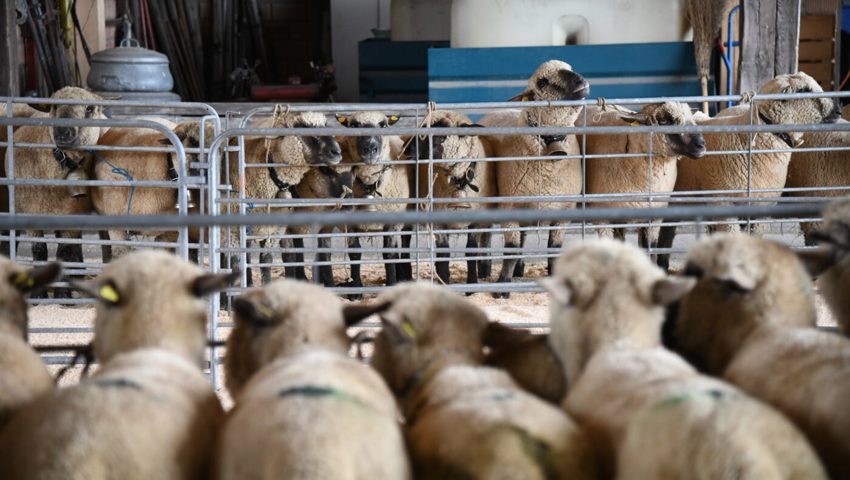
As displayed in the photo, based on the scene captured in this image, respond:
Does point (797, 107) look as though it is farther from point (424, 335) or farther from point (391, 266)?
point (424, 335)

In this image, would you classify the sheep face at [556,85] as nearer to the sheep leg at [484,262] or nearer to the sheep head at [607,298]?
the sheep leg at [484,262]

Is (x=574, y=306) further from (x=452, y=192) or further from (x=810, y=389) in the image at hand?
(x=452, y=192)

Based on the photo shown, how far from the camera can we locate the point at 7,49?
10000mm

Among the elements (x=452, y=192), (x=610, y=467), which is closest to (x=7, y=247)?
(x=452, y=192)

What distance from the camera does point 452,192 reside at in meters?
8.23

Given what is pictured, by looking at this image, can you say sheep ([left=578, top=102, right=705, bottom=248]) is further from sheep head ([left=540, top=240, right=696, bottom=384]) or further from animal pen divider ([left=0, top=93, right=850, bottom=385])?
sheep head ([left=540, top=240, right=696, bottom=384])

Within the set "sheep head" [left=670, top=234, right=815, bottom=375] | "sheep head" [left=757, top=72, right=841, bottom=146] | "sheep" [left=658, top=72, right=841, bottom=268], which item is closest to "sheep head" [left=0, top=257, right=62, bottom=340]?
"sheep head" [left=670, top=234, right=815, bottom=375]

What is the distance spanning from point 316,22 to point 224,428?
587 inches

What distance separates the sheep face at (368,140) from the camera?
785 cm

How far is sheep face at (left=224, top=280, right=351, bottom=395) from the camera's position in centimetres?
237

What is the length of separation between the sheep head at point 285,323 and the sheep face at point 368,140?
5.29m

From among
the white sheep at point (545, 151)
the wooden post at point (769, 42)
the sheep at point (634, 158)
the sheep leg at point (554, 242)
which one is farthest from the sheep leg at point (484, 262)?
the wooden post at point (769, 42)

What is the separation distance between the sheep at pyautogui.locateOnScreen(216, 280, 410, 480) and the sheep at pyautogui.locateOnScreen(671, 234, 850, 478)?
2.69ft

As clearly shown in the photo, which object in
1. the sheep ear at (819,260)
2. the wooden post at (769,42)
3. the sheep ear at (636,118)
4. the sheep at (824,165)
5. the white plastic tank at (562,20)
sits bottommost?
the sheep ear at (819,260)
